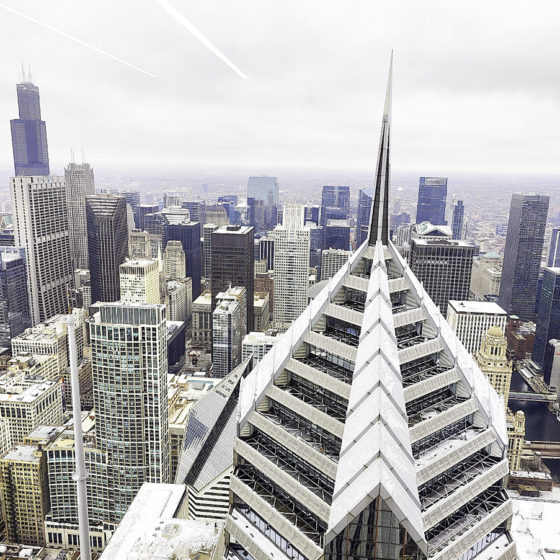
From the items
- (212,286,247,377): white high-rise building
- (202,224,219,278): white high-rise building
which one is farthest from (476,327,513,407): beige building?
(202,224,219,278): white high-rise building

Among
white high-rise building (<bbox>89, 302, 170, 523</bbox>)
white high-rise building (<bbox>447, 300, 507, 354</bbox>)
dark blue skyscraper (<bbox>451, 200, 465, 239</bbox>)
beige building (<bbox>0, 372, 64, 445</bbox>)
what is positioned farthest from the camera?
dark blue skyscraper (<bbox>451, 200, 465, 239</bbox>)

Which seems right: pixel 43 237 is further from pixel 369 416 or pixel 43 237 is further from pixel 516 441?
pixel 369 416

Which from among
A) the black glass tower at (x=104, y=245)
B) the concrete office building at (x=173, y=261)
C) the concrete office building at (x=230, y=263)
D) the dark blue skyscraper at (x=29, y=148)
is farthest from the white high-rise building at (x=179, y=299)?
the dark blue skyscraper at (x=29, y=148)

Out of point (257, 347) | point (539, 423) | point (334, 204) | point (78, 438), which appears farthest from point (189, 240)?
point (78, 438)

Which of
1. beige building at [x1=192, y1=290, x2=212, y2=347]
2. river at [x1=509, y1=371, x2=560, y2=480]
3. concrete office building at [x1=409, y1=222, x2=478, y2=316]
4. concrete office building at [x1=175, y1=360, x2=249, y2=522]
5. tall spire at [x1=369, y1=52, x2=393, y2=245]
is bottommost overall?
river at [x1=509, y1=371, x2=560, y2=480]

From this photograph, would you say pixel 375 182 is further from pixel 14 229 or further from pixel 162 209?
pixel 162 209

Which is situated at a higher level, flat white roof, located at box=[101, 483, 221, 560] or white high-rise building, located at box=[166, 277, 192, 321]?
flat white roof, located at box=[101, 483, 221, 560]

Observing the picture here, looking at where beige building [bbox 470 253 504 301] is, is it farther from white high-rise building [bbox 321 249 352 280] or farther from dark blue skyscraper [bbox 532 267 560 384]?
white high-rise building [bbox 321 249 352 280]

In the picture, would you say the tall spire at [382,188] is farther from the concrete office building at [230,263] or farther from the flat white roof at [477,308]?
the concrete office building at [230,263]

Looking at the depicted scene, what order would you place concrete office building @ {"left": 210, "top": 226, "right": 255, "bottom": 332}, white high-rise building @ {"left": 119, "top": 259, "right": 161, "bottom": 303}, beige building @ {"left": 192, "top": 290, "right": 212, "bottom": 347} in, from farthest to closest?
1. beige building @ {"left": 192, "top": 290, "right": 212, "bottom": 347}
2. concrete office building @ {"left": 210, "top": 226, "right": 255, "bottom": 332}
3. white high-rise building @ {"left": 119, "top": 259, "right": 161, "bottom": 303}
